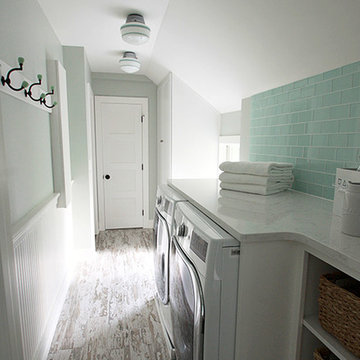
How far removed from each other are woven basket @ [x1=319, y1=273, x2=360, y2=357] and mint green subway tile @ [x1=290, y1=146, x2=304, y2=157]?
915 mm

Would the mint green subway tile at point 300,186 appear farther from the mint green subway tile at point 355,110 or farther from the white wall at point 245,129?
the white wall at point 245,129

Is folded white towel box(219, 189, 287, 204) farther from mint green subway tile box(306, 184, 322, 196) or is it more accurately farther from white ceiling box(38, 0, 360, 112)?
white ceiling box(38, 0, 360, 112)

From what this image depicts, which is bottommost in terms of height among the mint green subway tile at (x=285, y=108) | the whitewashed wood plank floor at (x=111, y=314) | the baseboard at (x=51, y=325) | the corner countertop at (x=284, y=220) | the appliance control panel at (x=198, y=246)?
the whitewashed wood plank floor at (x=111, y=314)

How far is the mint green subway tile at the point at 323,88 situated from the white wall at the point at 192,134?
171cm

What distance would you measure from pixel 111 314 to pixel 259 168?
1.56m

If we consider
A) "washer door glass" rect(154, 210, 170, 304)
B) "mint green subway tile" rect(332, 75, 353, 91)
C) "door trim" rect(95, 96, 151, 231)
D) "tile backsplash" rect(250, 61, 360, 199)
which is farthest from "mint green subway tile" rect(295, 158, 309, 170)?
"door trim" rect(95, 96, 151, 231)

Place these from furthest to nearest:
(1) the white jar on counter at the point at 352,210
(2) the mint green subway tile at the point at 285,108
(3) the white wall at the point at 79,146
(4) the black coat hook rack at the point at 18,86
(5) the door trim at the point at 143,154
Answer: (5) the door trim at the point at 143,154 < (3) the white wall at the point at 79,146 < (2) the mint green subway tile at the point at 285,108 < (4) the black coat hook rack at the point at 18,86 < (1) the white jar on counter at the point at 352,210

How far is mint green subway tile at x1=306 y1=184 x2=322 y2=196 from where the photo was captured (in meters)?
1.61

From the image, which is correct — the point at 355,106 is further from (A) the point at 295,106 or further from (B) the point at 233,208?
(B) the point at 233,208

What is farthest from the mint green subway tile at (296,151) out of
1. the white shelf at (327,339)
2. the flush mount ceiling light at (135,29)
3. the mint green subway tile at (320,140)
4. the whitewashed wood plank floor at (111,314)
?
the whitewashed wood plank floor at (111,314)

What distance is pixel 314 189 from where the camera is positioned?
5.42 ft

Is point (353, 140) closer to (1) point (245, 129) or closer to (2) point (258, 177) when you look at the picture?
(2) point (258, 177)

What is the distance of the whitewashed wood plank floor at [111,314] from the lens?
1.81 metres

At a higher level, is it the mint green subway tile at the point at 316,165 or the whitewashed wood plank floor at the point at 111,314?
the mint green subway tile at the point at 316,165
